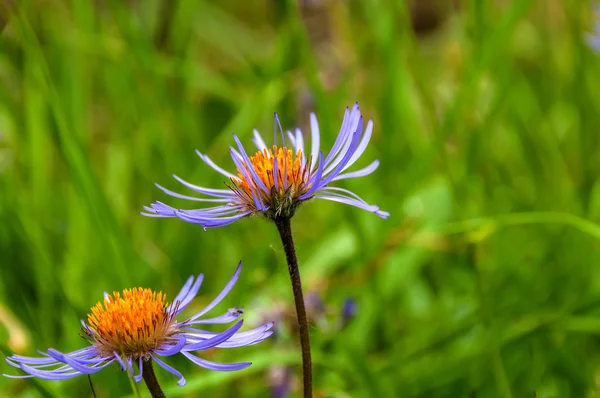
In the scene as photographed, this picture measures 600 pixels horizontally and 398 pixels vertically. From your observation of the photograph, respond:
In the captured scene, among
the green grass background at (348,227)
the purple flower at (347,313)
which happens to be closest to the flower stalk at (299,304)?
the green grass background at (348,227)

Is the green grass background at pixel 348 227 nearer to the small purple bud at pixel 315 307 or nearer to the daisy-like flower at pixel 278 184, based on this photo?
the small purple bud at pixel 315 307

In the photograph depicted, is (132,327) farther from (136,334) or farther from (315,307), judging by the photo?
(315,307)

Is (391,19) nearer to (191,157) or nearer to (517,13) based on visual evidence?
(517,13)

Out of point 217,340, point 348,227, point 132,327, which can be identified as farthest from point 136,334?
point 348,227

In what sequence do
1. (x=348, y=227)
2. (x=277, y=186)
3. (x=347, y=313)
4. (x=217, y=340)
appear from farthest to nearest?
(x=348, y=227) → (x=347, y=313) → (x=277, y=186) → (x=217, y=340)

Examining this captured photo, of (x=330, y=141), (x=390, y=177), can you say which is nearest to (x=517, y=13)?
(x=330, y=141)

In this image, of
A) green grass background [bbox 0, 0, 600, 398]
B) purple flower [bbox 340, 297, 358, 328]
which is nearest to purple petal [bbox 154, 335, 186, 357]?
green grass background [bbox 0, 0, 600, 398]

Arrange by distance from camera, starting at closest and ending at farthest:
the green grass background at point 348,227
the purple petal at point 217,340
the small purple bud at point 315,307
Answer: the purple petal at point 217,340, the green grass background at point 348,227, the small purple bud at point 315,307
